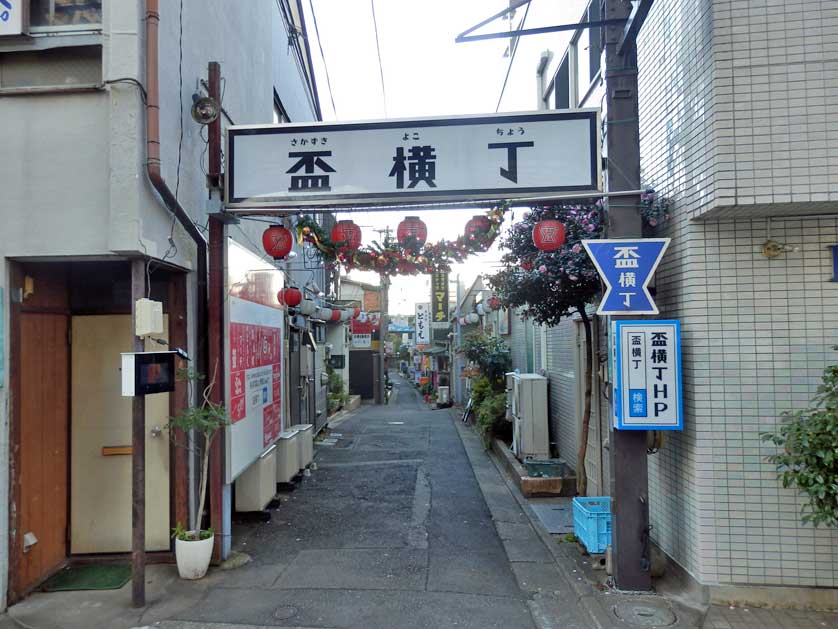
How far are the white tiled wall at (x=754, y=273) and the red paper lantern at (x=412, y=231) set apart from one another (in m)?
2.66

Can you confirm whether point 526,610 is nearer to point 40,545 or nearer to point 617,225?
point 617,225

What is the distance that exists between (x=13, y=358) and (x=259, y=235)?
4.76 metres

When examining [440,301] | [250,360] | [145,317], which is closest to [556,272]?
[250,360]

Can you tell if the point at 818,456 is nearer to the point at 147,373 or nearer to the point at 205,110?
the point at 147,373

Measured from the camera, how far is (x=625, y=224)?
5.25 metres

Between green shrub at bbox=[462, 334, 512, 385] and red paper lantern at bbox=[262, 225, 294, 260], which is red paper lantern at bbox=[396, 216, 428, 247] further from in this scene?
green shrub at bbox=[462, 334, 512, 385]

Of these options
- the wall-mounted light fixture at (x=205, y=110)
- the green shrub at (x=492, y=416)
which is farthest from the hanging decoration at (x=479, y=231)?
the green shrub at (x=492, y=416)

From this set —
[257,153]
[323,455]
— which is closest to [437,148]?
[257,153]

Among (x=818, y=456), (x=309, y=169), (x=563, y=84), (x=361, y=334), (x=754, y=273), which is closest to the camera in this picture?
(x=818, y=456)

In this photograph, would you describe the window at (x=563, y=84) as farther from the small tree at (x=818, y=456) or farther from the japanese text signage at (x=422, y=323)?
the japanese text signage at (x=422, y=323)

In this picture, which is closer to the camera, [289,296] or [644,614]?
[644,614]

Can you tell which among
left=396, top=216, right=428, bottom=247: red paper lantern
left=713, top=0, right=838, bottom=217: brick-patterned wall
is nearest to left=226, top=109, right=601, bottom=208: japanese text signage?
left=396, top=216, right=428, bottom=247: red paper lantern

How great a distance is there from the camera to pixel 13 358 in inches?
197

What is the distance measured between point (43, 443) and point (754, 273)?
22.7 feet
